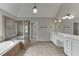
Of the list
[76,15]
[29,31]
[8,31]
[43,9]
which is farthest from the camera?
[29,31]

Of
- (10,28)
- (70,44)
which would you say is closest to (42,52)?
(70,44)

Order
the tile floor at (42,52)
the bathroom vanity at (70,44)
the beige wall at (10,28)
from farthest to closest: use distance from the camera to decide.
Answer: the beige wall at (10,28) → the tile floor at (42,52) → the bathroom vanity at (70,44)

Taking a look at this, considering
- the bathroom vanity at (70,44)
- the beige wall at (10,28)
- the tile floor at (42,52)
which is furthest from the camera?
the beige wall at (10,28)

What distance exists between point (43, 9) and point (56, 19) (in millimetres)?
1623

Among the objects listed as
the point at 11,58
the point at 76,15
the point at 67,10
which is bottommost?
the point at 11,58

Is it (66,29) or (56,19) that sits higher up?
(56,19)

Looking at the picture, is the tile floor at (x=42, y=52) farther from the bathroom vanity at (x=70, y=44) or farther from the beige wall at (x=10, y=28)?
the beige wall at (x=10, y=28)

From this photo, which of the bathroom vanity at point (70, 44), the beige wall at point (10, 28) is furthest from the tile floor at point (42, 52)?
the beige wall at point (10, 28)

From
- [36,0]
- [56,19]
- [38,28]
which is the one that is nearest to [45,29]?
[38,28]

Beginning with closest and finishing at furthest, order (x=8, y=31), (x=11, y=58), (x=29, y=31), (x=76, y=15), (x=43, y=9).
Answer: (x=11, y=58) < (x=8, y=31) < (x=76, y=15) < (x=43, y=9) < (x=29, y=31)

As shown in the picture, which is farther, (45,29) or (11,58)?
(45,29)

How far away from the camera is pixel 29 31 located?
8242 mm

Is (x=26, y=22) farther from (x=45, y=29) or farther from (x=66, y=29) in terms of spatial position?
(x=66, y=29)

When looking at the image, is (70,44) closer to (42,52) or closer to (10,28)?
(42,52)
